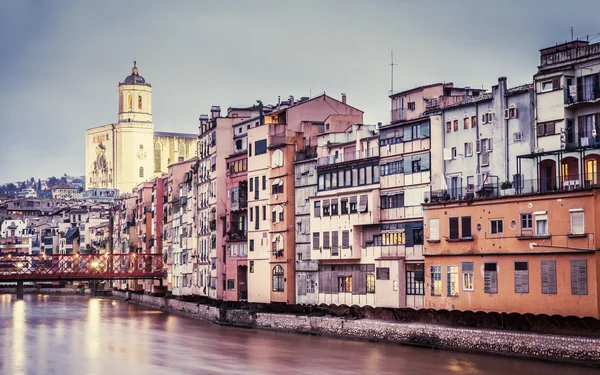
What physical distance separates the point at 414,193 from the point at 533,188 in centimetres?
926

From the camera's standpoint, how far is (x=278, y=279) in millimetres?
71438

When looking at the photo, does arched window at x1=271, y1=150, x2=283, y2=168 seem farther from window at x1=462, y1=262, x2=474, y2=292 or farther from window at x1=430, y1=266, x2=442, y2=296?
window at x1=462, y1=262, x2=474, y2=292

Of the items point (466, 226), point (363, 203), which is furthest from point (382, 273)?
point (466, 226)

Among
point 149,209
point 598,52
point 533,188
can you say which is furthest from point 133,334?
point 149,209

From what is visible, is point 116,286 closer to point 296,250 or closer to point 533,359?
point 296,250

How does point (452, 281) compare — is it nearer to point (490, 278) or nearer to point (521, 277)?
point (490, 278)

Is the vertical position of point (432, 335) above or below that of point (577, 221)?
below

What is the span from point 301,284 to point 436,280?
1560cm

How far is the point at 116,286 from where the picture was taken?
149m

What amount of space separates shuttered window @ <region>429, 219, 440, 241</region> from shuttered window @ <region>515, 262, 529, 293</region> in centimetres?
628

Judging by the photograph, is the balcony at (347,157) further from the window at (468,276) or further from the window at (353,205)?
the window at (468,276)

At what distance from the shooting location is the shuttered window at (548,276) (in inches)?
1886

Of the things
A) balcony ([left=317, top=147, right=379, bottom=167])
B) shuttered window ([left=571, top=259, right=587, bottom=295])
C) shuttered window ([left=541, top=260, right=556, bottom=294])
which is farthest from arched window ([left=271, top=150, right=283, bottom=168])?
shuttered window ([left=571, top=259, right=587, bottom=295])

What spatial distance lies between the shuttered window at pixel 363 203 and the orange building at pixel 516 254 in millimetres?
6647
